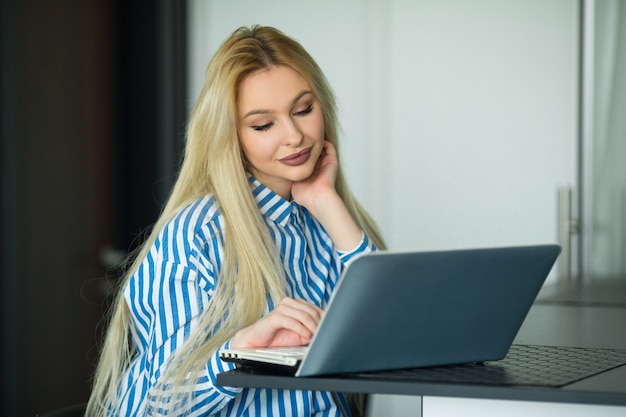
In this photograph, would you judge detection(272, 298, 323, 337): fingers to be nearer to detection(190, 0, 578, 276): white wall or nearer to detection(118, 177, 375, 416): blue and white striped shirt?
detection(118, 177, 375, 416): blue and white striped shirt

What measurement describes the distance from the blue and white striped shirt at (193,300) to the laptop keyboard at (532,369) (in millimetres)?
339

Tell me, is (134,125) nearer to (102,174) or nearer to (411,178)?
(102,174)

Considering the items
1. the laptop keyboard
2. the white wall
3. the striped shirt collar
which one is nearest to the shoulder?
the striped shirt collar

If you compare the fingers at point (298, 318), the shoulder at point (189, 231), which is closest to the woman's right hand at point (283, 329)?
the fingers at point (298, 318)

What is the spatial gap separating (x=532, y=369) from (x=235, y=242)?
567 millimetres

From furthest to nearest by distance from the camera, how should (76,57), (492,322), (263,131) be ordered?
(76,57) → (263,131) → (492,322)

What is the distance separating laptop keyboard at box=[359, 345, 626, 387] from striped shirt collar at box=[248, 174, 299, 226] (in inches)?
20.0

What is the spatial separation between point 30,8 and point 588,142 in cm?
190

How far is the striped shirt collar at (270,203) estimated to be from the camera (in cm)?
176

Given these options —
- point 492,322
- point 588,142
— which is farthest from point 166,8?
point 492,322

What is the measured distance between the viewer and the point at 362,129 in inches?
142

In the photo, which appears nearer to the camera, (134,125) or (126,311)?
(126,311)

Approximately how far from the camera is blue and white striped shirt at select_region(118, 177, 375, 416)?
1508mm

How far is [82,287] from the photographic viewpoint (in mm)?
3400
